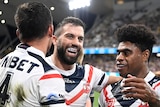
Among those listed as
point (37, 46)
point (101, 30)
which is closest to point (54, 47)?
point (37, 46)

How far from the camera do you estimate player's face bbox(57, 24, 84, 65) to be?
8.60 feet

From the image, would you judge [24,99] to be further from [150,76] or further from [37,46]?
[150,76]

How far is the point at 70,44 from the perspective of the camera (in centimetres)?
263

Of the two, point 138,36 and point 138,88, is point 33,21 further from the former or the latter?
point 138,36

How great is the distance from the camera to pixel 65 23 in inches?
110

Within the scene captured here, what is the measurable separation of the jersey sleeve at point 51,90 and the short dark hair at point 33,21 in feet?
0.81

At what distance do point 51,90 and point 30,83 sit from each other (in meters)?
0.11

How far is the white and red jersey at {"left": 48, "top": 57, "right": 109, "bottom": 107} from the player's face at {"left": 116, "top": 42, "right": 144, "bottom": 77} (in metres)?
0.46

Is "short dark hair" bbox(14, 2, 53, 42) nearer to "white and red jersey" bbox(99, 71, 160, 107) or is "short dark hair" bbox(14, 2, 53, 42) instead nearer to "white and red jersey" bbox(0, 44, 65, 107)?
"white and red jersey" bbox(0, 44, 65, 107)

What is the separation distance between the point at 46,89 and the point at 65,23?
4.35 ft

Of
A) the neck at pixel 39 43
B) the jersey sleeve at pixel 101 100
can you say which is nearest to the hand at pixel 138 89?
the neck at pixel 39 43

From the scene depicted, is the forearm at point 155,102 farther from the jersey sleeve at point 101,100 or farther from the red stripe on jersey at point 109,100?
the jersey sleeve at point 101,100

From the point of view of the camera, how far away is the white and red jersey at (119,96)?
2174 millimetres

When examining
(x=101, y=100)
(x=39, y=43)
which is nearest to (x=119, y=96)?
(x=101, y=100)
